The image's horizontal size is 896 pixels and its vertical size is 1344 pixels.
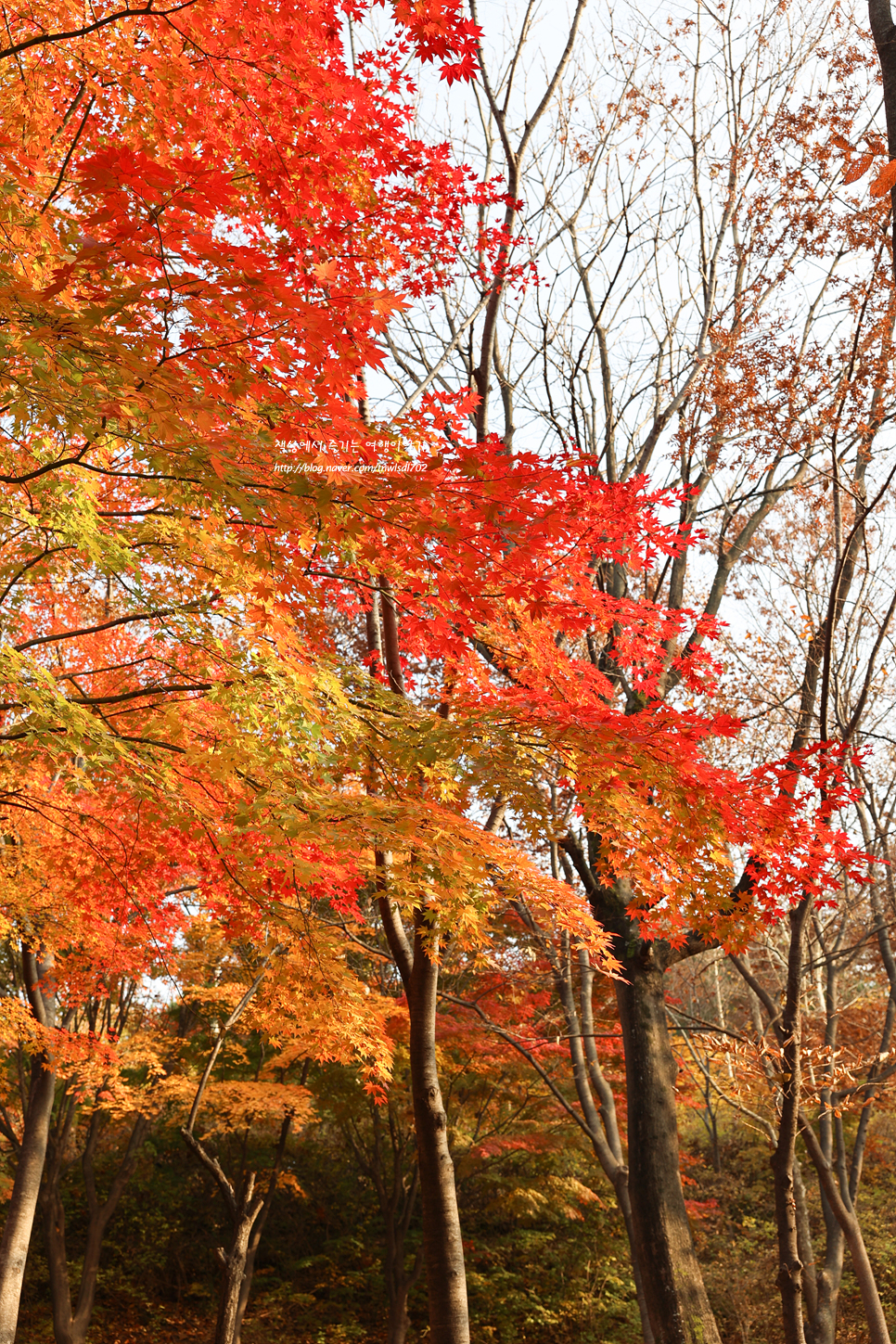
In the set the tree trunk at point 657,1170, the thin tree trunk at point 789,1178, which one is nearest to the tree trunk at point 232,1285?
the tree trunk at point 657,1170

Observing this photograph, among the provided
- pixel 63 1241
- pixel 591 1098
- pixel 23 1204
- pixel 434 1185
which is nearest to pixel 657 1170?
pixel 434 1185

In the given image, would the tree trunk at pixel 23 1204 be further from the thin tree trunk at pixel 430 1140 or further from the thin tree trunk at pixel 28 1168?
the thin tree trunk at pixel 430 1140

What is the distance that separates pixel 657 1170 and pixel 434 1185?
209 centimetres

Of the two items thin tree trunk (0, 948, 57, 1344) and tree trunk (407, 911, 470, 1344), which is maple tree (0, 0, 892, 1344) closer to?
tree trunk (407, 911, 470, 1344)

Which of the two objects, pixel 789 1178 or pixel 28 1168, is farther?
pixel 28 1168

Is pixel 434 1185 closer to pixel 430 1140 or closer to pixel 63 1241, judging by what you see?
pixel 430 1140

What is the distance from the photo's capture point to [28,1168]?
365 inches

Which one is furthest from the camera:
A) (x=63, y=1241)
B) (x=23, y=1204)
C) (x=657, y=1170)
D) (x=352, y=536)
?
A: (x=63, y=1241)

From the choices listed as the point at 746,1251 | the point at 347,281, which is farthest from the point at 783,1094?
the point at 746,1251

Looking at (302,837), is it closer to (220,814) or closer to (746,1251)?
(220,814)

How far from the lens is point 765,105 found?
759 cm

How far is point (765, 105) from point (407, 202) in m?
3.92

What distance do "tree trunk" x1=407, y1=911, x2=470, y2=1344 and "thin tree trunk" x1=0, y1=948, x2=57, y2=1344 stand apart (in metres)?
5.63

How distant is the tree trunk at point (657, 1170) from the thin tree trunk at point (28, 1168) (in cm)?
614
